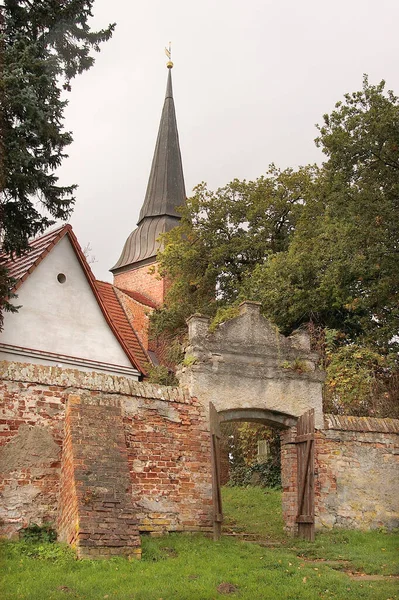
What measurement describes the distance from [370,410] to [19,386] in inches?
375

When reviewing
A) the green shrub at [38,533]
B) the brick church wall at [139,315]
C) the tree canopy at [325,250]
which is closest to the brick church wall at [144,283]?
the brick church wall at [139,315]

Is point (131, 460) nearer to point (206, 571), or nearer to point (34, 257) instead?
point (206, 571)

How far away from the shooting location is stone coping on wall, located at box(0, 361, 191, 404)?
→ 393 inches

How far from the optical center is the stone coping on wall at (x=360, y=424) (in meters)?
12.7

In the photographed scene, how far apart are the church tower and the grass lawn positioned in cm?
2383

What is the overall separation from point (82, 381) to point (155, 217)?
1053 inches

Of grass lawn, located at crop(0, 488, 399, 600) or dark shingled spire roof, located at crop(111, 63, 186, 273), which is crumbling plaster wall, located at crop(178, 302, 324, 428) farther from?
dark shingled spire roof, located at crop(111, 63, 186, 273)

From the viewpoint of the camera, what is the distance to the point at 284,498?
12375 millimetres

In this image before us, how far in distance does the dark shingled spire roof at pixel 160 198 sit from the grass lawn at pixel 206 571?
82.8 feet

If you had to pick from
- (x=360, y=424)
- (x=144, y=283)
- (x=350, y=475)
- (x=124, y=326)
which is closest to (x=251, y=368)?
(x=360, y=424)

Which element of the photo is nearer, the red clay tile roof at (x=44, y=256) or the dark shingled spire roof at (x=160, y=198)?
the red clay tile roof at (x=44, y=256)


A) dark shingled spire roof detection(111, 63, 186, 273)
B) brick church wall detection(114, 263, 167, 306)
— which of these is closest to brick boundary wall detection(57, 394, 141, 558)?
brick church wall detection(114, 263, 167, 306)

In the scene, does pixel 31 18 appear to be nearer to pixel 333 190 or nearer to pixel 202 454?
pixel 202 454

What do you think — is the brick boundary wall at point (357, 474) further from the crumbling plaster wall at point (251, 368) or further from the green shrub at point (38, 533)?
the green shrub at point (38, 533)
